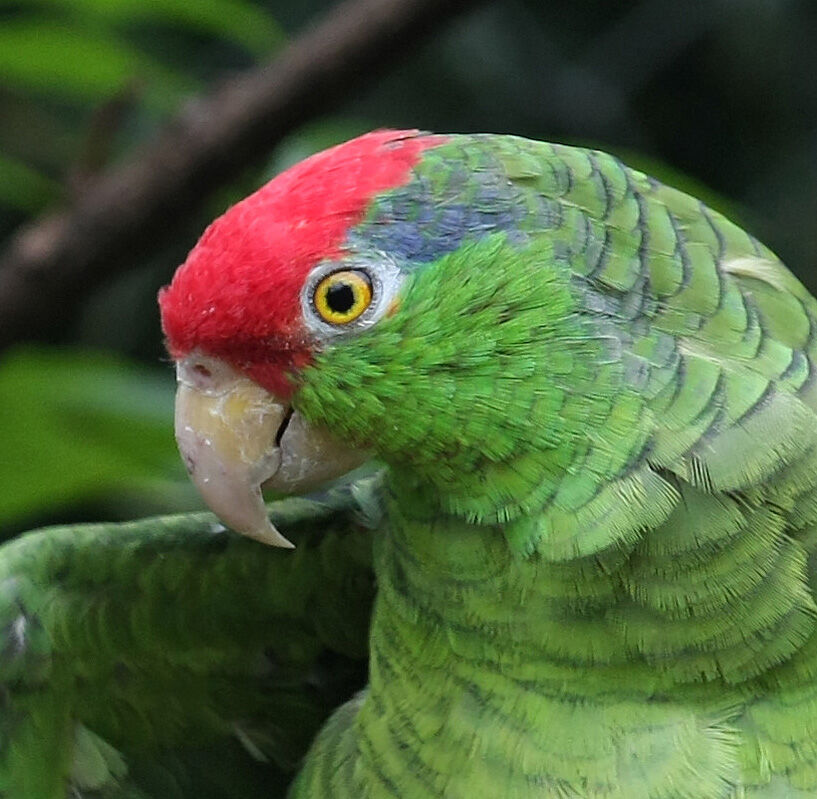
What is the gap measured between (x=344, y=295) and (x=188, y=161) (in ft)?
2.46

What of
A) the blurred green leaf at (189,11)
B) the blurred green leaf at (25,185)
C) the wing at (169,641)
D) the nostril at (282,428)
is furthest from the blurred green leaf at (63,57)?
the nostril at (282,428)

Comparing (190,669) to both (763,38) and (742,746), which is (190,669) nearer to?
(742,746)

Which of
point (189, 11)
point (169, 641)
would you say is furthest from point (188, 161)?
point (169, 641)

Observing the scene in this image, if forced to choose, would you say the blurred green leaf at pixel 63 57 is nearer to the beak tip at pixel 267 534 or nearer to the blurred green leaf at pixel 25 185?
the blurred green leaf at pixel 25 185

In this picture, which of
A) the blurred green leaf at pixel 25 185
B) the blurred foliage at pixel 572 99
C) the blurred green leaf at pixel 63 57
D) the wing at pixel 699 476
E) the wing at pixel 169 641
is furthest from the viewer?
the blurred foliage at pixel 572 99

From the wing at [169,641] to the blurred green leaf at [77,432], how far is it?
360mm

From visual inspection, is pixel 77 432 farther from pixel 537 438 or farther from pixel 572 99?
pixel 572 99

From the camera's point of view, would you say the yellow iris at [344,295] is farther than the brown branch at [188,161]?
No

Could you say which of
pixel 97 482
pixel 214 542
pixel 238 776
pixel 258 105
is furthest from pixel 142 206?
pixel 238 776

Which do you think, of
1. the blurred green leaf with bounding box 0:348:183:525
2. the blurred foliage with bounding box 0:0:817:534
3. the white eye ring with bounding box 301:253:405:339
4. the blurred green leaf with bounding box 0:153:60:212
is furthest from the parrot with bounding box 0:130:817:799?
the blurred foliage with bounding box 0:0:817:534

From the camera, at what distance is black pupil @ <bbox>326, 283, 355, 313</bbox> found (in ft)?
2.40

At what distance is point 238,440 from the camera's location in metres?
0.79

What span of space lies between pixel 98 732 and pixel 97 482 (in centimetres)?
37

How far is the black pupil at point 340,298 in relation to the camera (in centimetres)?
73
